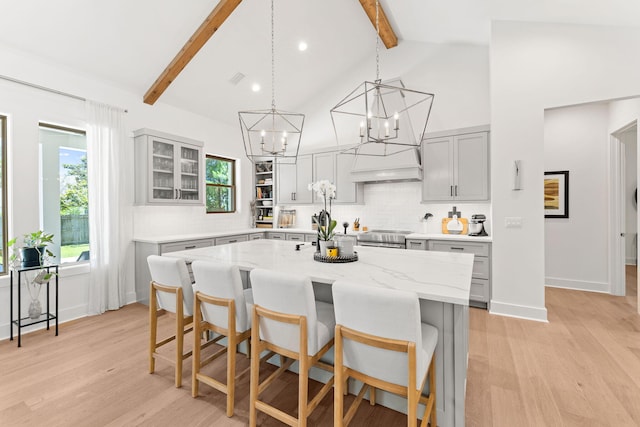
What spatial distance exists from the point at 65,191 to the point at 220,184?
2302mm

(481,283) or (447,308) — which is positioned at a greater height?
(447,308)

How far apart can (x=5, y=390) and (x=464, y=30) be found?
5.96 meters

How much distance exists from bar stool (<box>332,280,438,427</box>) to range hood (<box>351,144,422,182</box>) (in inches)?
Result: 118

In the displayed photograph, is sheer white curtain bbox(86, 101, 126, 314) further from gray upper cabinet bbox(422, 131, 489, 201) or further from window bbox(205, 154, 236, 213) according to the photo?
gray upper cabinet bbox(422, 131, 489, 201)

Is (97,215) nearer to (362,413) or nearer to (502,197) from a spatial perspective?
(362,413)

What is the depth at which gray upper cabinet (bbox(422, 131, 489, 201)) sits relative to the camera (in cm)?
405

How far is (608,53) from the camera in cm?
316

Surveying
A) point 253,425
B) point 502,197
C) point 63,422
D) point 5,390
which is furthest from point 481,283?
point 5,390

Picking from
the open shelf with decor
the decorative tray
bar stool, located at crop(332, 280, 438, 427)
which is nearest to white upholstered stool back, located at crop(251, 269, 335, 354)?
bar stool, located at crop(332, 280, 438, 427)

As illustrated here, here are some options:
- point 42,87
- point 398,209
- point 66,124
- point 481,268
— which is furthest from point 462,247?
point 42,87

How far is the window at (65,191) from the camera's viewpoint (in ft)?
11.5

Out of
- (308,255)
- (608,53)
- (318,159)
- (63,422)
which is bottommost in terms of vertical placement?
(63,422)

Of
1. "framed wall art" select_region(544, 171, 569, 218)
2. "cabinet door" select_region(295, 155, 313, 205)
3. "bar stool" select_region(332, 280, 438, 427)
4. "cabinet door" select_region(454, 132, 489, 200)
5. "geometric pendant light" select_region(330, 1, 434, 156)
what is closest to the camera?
"bar stool" select_region(332, 280, 438, 427)

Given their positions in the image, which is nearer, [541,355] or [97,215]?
[541,355]
